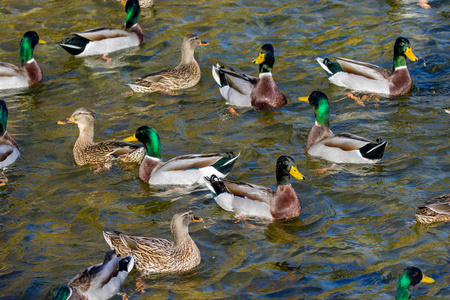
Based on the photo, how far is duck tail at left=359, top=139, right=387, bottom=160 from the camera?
390 inches

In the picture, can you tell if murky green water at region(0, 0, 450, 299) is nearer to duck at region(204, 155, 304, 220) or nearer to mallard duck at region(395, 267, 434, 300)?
duck at region(204, 155, 304, 220)

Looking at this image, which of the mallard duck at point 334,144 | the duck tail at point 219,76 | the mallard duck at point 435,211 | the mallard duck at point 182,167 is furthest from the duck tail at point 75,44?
the mallard duck at point 435,211

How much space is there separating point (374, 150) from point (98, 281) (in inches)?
178

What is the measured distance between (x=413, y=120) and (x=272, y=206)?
3613mm

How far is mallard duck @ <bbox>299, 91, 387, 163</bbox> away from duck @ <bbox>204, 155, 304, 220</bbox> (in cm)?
158

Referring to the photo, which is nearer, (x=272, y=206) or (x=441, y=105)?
(x=272, y=206)

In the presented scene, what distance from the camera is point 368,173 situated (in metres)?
9.98

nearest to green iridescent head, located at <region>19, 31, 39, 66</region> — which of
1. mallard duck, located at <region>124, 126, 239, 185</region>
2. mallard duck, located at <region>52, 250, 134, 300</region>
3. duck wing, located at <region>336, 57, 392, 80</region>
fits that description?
mallard duck, located at <region>124, 126, 239, 185</region>

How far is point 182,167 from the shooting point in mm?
9844

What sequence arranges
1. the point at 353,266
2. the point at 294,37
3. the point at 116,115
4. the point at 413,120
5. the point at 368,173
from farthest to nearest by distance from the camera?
1. the point at 294,37
2. the point at 116,115
3. the point at 413,120
4. the point at 368,173
5. the point at 353,266

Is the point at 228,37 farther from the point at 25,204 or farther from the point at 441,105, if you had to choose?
the point at 25,204

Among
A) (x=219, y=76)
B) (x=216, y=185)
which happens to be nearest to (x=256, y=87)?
(x=219, y=76)

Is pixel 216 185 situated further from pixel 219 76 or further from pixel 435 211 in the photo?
pixel 219 76

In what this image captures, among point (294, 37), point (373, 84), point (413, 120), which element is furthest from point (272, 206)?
point (294, 37)
